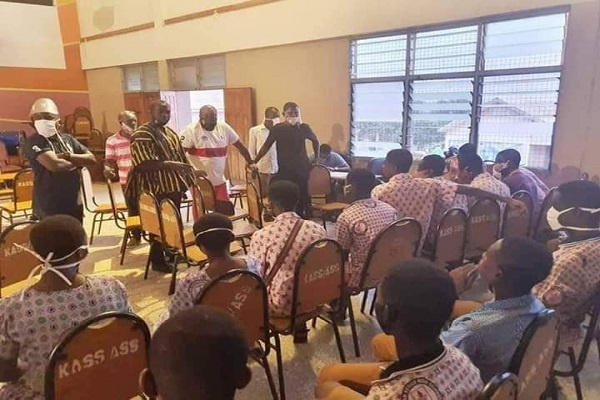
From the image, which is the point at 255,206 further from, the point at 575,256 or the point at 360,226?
the point at 575,256

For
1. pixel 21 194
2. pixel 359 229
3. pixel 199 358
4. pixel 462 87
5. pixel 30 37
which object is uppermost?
pixel 30 37

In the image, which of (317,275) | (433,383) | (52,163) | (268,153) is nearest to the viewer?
(433,383)

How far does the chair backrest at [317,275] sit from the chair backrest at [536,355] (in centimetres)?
Answer: 103

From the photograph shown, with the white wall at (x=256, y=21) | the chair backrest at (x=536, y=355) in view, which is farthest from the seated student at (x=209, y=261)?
the white wall at (x=256, y=21)

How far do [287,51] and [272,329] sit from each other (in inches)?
219

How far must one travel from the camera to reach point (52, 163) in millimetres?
3002

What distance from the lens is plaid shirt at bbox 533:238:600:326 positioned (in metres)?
1.78

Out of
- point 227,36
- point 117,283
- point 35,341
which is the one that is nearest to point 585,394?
point 117,283

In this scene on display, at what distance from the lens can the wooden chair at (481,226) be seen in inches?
116

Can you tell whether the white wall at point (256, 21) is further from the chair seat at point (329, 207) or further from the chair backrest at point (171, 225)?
the chair backrest at point (171, 225)

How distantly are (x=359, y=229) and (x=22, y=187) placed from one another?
4393 mm

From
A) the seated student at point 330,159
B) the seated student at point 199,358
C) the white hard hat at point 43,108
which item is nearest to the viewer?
the seated student at point 199,358

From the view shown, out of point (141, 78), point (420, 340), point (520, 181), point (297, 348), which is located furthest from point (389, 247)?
point (141, 78)

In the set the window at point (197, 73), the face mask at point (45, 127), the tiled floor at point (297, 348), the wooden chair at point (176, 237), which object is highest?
the window at point (197, 73)
